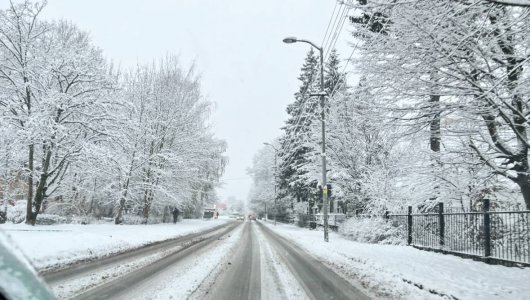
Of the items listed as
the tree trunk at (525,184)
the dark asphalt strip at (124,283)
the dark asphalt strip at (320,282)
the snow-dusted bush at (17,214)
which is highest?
the tree trunk at (525,184)

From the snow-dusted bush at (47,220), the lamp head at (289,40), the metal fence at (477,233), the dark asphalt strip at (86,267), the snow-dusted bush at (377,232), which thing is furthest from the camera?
the snow-dusted bush at (47,220)

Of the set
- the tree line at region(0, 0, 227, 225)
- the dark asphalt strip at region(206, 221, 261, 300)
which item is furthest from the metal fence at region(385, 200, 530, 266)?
the tree line at region(0, 0, 227, 225)

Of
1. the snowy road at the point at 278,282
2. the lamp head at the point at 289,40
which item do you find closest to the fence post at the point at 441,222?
the snowy road at the point at 278,282

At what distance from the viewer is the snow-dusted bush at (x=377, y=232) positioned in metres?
18.7

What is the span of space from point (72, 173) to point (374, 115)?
21724 millimetres

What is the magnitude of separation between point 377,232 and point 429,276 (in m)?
10.1

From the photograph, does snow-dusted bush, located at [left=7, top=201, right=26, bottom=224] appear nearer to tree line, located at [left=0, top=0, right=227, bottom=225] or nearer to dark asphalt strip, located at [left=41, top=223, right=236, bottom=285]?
tree line, located at [left=0, top=0, right=227, bottom=225]

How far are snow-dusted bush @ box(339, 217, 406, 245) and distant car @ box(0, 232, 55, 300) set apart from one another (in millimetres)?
18638

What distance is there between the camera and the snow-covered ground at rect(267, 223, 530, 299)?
771cm

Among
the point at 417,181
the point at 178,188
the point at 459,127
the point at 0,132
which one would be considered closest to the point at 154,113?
the point at 178,188

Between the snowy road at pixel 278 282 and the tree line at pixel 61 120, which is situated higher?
the tree line at pixel 61 120

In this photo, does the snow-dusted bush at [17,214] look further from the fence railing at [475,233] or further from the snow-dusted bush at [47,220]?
the fence railing at [475,233]

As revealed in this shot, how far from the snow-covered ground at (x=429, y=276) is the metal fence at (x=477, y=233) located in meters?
0.42

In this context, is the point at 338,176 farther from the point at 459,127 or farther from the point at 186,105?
the point at 459,127
